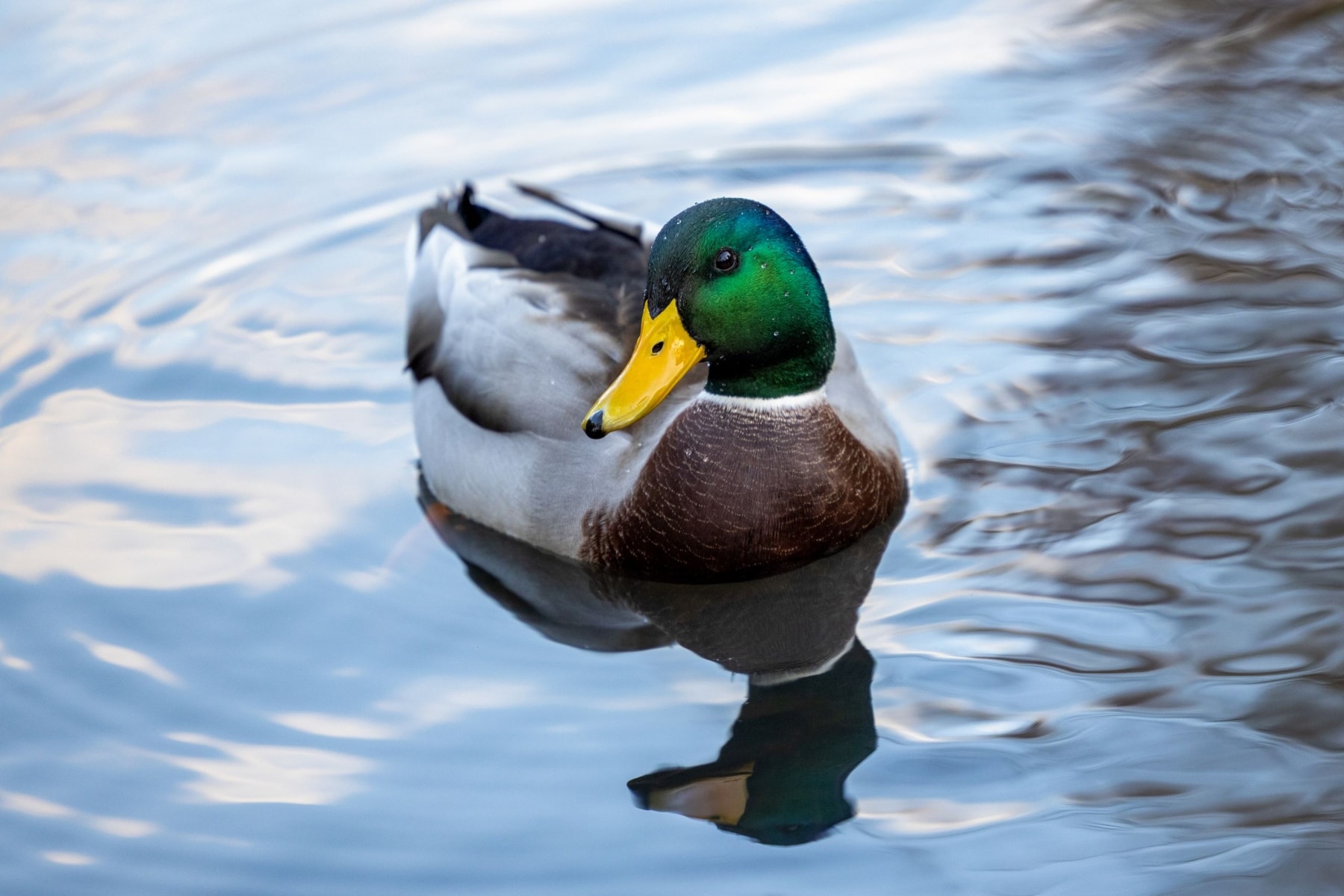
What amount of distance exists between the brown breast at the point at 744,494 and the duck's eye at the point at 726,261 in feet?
1.63

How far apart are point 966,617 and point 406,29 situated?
5.32 m

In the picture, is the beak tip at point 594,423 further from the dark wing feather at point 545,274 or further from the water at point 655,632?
the water at point 655,632

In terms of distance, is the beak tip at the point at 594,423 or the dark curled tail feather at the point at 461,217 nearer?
the beak tip at the point at 594,423

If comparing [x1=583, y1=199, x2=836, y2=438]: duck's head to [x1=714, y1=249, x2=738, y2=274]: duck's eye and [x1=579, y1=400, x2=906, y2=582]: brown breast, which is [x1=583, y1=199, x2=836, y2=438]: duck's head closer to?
[x1=714, y1=249, x2=738, y2=274]: duck's eye

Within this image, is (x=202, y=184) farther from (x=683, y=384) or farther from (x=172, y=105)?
(x=683, y=384)

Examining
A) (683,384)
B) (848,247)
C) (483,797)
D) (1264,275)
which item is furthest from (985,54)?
(483,797)

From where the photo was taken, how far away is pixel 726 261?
4.66 meters

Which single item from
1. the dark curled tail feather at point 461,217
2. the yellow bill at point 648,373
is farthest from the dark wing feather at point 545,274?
the yellow bill at point 648,373

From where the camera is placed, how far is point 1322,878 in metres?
3.65

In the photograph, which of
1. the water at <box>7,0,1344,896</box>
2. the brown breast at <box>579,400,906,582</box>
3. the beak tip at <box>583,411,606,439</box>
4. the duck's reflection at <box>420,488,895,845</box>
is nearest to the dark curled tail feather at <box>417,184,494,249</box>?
the water at <box>7,0,1344,896</box>

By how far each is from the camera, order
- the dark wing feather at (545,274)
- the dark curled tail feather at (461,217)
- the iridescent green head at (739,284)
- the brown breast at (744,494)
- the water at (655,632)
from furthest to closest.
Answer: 1. the dark curled tail feather at (461,217)
2. the dark wing feather at (545,274)
3. the brown breast at (744,494)
4. the iridescent green head at (739,284)
5. the water at (655,632)

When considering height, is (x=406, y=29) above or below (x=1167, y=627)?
above

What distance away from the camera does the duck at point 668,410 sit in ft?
→ 15.4

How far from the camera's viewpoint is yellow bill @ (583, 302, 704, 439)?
4.66 meters
